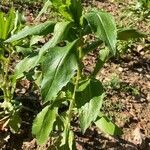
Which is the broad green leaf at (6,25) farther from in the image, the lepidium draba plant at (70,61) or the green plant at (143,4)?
the green plant at (143,4)

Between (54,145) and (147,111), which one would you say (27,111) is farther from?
(147,111)

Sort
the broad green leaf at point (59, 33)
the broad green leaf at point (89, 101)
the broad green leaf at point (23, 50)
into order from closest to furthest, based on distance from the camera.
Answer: the broad green leaf at point (59, 33), the broad green leaf at point (89, 101), the broad green leaf at point (23, 50)

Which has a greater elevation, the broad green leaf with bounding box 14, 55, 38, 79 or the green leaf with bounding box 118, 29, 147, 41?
the green leaf with bounding box 118, 29, 147, 41

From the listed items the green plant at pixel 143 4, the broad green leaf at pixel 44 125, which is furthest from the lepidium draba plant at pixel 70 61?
the green plant at pixel 143 4

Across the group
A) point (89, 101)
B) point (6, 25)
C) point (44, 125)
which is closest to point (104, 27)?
point (89, 101)

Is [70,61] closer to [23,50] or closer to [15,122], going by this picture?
[23,50]

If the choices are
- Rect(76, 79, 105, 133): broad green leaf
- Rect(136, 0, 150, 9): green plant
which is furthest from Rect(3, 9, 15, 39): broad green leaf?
Rect(136, 0, 150, 9): green plant

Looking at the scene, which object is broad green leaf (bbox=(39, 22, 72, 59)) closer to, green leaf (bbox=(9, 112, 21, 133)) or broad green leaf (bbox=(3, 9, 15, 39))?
broad green leaf (bbox=(3, 9, 15, 39))

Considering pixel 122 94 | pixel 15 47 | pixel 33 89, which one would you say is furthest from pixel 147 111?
pixel 15 47
